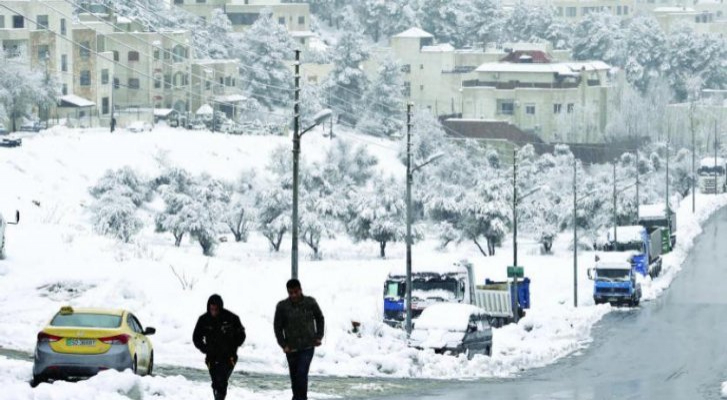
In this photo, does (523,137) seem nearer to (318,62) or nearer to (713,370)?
(318,62)

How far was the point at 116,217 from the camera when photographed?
270ft

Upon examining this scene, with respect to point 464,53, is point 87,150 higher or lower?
lower

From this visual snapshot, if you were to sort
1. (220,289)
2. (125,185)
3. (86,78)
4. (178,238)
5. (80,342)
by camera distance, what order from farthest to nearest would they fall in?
(86,78)
(125,185)
(178,238)
(220,289)
(80,342)

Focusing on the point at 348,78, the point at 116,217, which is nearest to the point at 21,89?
the point at 116,217

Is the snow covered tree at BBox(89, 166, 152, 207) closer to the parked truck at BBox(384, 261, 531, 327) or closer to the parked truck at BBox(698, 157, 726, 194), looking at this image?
the parked truck at BBox(384, 261, 531, 327)

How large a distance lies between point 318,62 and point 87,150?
81.8 metres

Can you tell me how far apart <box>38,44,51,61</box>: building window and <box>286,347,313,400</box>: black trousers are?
110366 mm

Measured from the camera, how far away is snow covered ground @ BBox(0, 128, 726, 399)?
3161cm

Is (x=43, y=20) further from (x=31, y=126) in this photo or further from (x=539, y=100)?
(x=539, y=100)

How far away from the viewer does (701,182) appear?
472 ft

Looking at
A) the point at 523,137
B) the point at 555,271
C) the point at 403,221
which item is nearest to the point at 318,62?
the point at 523,137

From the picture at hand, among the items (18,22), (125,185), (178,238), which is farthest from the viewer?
(18,22)

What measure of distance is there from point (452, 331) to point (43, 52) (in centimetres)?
9618

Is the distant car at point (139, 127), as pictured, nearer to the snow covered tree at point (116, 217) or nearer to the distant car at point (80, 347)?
the snow covered tree at point (116, 217)
